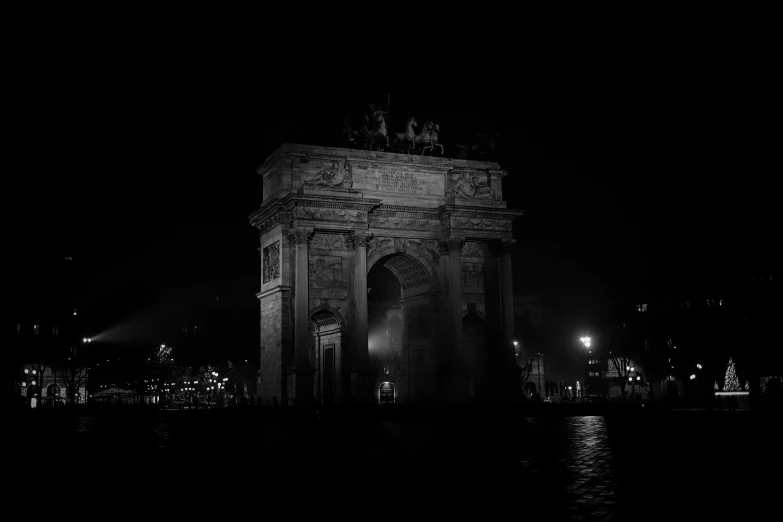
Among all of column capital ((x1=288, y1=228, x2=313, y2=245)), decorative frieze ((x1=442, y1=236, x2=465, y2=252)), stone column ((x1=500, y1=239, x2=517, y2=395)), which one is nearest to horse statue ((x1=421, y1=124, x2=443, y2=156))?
decorative frieze ((x1=442, y1=236, x2=465, y2=252))

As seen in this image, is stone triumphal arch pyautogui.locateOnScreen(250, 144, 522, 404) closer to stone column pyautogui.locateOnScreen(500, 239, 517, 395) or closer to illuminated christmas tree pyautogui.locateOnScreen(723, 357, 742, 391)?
stone column pyautogui.locateOnScreen(500, 239, 517, 395)

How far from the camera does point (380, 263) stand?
179ft

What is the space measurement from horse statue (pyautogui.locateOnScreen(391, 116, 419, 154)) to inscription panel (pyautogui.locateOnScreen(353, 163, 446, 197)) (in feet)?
5.84

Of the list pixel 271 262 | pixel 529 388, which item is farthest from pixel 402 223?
pixel 529 388

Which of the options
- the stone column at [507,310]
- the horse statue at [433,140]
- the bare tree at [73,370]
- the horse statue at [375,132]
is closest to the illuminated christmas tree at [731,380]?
the stone column at [507,310]

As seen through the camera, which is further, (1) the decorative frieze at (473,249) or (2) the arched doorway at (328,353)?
(1) the decorative frieze at (473,249)

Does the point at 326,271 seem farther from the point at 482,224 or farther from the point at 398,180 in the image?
the point at 482,224

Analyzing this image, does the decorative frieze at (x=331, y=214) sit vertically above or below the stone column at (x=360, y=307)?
above

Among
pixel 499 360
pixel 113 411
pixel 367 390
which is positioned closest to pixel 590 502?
pixel 367 390

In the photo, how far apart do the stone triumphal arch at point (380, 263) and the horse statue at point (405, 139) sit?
4.85ft

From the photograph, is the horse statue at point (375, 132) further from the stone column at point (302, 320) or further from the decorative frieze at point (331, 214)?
the stone column at point (302, 320)

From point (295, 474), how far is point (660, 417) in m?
21.5

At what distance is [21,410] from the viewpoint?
44969 mm

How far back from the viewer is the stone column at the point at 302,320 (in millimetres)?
47844
